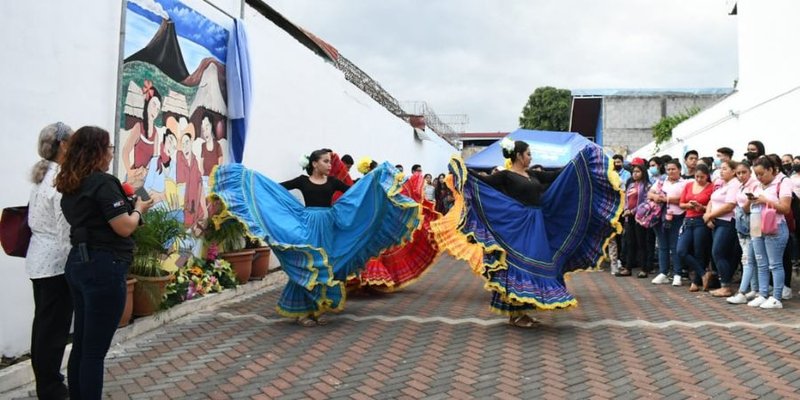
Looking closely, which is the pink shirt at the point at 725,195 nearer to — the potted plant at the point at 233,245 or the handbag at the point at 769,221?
the handbag at the point at 769,221

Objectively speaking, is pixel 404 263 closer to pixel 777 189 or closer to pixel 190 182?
pixel 190 182

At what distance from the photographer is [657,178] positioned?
31.3 feet

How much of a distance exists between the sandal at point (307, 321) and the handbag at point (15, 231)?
9.13ft

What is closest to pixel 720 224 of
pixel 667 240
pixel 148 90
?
pixel 667 240

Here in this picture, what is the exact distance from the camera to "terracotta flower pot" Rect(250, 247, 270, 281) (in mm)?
8320

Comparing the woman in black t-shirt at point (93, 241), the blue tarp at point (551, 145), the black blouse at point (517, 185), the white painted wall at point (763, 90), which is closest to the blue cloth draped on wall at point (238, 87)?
the black blouse at point (517, 185)

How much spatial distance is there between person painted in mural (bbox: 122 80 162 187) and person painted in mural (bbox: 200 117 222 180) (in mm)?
951

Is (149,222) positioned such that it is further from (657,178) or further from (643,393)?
(657,178)

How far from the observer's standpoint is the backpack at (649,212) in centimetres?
871

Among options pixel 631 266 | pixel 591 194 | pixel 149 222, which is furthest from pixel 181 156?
pixel 631 266

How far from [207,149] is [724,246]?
6367 millimetres

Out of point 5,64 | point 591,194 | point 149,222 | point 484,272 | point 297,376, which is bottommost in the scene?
point 297,376

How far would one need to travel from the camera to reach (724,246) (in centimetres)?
738

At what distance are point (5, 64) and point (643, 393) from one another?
494 centimetres
